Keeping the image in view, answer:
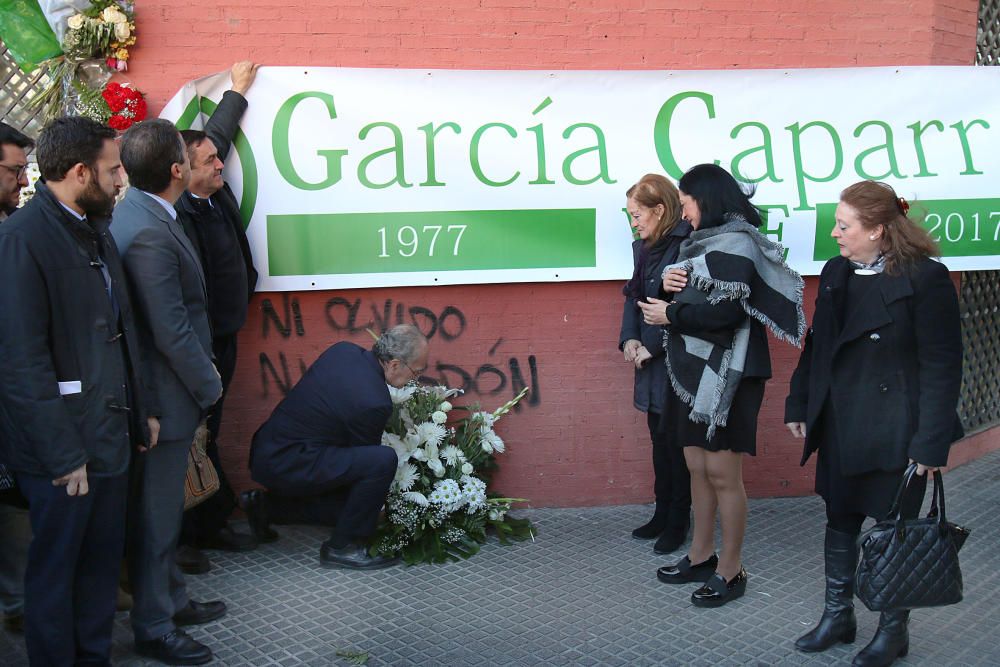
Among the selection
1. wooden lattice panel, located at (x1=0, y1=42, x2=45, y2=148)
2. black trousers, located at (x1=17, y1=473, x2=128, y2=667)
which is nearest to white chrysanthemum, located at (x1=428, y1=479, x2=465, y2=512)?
black trousers, located at (x1=17, y1=473, x2=128, y2=667)

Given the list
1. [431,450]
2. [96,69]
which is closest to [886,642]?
[431,450]

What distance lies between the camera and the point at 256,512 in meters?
4.78

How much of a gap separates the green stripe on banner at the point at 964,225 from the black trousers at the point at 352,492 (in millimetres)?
3357

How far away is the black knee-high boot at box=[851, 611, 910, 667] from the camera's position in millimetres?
3647

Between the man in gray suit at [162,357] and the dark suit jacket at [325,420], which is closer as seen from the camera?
the man in gray suit at [162,357]

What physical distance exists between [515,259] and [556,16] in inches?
51.2

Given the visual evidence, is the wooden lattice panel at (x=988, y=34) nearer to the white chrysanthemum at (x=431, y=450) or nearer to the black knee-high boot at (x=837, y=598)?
the black knee-high boot at (x=837, y=598)

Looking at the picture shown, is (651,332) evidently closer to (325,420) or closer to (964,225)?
(325,420)

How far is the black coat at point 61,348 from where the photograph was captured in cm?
298

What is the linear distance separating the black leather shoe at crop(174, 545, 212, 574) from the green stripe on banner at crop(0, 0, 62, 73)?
2.50 metres

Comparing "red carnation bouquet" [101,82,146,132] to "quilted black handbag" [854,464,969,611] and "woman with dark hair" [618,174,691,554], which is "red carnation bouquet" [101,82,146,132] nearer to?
"woman with dark hair" [618,174,691,554]

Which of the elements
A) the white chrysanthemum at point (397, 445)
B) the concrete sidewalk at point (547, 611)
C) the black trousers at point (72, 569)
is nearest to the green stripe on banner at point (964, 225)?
the concrete sidewalk at point (547, 611)

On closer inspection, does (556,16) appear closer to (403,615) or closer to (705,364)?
(705,364)

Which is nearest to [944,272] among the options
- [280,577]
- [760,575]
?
[760,575]
